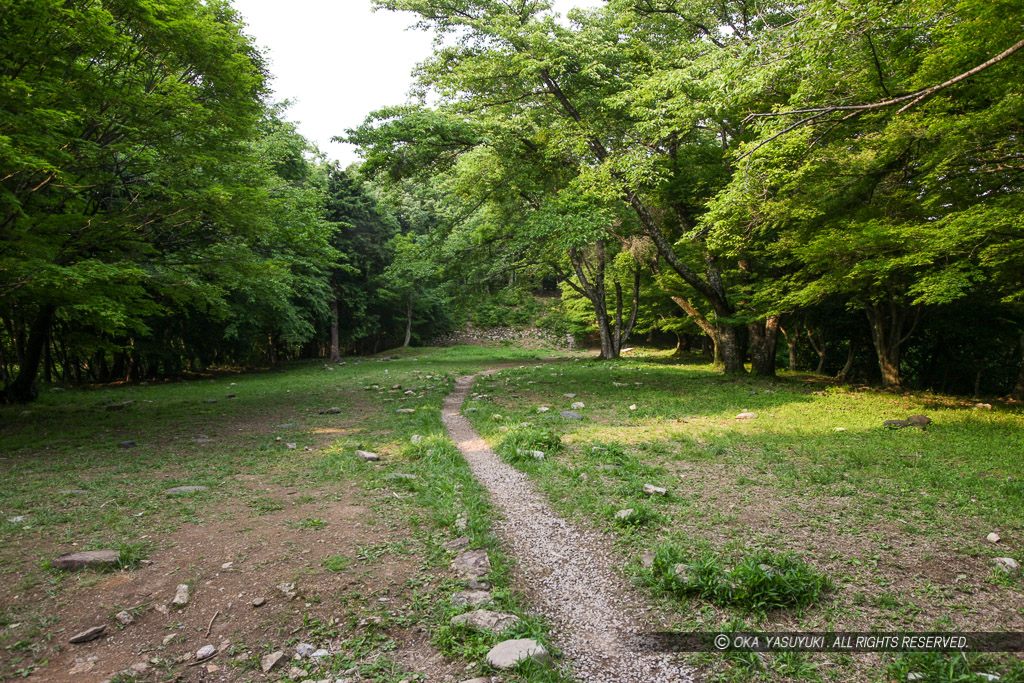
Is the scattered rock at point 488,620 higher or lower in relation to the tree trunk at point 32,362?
lower

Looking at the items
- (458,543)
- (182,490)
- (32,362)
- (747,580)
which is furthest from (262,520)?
(32,362)

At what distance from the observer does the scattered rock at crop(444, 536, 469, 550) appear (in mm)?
4262

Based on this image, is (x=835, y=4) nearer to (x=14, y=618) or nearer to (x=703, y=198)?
(x=703, y=198)

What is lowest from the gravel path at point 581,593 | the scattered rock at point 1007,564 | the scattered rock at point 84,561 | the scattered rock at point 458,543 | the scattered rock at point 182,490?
the gravel path at point 581,593

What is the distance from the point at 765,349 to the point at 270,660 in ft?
50.6

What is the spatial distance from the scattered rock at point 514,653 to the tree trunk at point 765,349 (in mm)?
14055

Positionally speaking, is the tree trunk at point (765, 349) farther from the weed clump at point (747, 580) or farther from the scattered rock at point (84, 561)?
the scattered rock at point (84, 561)

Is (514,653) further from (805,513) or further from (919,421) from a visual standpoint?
(919,421)

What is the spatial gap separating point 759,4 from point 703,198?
486 centimetres

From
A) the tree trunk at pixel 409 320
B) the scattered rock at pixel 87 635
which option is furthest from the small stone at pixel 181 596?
the tree trunk at pixel 409 320

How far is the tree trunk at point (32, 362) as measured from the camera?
10.8 metres

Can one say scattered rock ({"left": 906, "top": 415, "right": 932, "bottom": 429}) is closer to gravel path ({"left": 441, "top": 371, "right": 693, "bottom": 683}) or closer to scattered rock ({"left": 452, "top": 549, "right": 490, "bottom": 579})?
gravel path ({"left": 441, "top": 371, "right": 693, "bottom": 683})

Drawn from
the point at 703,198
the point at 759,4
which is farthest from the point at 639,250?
the point at 759,4

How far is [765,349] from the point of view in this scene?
588 inches
